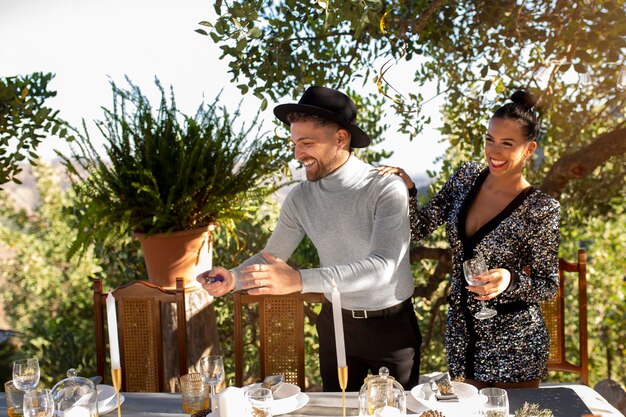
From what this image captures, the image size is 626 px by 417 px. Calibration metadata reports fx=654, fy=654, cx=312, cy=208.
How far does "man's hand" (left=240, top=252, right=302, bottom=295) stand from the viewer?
6.32 feet

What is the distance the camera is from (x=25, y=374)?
2100 millimetres

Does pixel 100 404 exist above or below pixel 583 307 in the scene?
below

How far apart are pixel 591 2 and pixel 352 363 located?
238cm

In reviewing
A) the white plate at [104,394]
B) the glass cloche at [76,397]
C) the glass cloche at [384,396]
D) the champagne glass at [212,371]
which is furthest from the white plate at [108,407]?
the glass cloche at [384,396]

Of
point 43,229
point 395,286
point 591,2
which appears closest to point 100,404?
point 395,286

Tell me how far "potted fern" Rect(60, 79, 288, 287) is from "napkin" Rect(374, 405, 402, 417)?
1565 mm

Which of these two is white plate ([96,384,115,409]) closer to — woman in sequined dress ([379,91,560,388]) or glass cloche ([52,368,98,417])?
glass cloche ([52,368,98,417])

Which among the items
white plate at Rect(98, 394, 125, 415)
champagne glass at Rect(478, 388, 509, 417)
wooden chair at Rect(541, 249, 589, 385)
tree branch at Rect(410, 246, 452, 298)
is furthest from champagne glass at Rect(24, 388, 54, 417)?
tree branch at Rect(410, 246, 452, 298)

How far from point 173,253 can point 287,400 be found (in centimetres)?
130

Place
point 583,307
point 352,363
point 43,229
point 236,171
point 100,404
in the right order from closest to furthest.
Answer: point 100,404
point 352,363
point 583,307
point 236,171
point 43,229

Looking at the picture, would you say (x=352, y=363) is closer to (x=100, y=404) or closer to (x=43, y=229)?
(x=100, y=404)

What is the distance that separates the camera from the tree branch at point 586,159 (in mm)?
3648

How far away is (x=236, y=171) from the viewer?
A: 324 centimetres

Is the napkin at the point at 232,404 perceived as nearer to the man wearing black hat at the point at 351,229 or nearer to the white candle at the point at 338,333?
the white candle at the point at 338,333
